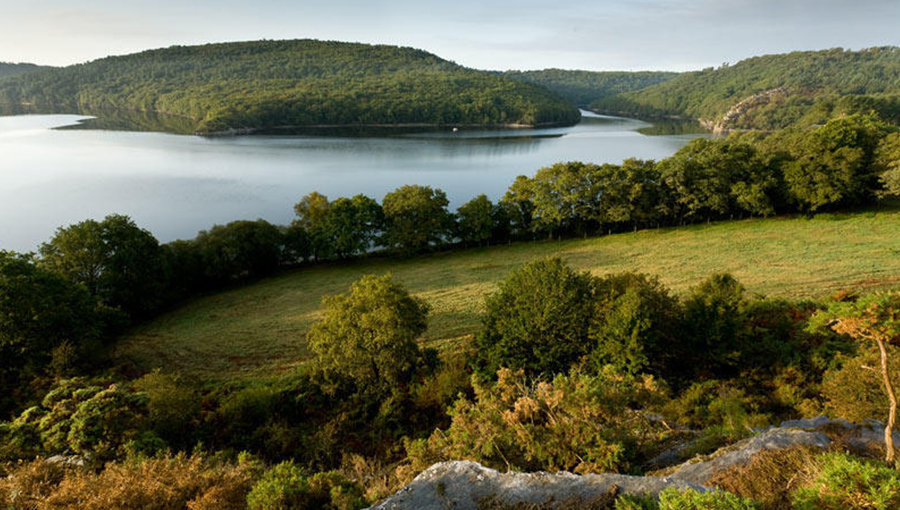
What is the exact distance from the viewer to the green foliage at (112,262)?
1106 inches

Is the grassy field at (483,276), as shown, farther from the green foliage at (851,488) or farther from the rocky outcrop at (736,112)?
the rocky outcrop at (736,112)

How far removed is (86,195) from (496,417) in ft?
222

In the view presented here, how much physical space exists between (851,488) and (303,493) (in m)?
8.06

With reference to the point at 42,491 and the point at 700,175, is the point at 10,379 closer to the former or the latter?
the point at 42,491

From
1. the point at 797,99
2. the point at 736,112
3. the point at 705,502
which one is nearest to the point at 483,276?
the point at 705,502

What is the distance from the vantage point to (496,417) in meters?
9.16

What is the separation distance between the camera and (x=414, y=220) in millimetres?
42094

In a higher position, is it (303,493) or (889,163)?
(889,163)

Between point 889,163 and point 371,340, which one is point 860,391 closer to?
point 371,340

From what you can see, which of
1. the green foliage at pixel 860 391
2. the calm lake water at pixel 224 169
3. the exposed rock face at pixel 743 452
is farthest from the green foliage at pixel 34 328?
the green foliage at pixel 860 391

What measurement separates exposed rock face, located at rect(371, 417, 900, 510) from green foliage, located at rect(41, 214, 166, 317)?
2853cm

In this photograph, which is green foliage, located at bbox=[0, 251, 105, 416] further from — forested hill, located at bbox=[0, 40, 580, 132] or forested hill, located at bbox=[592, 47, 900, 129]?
forested hill, located at bbox=[592, 47, 900, 129]

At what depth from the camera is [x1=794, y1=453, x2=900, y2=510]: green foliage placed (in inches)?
179

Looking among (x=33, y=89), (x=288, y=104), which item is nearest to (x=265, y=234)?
(x=288, y=104)
